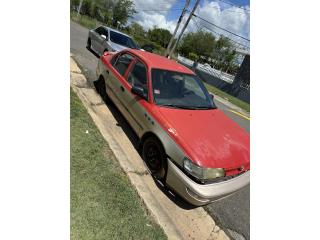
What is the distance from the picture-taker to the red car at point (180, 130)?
316 centimetres

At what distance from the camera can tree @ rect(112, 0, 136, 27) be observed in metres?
52.8

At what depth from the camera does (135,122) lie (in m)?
4.29

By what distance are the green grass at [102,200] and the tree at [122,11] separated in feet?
174

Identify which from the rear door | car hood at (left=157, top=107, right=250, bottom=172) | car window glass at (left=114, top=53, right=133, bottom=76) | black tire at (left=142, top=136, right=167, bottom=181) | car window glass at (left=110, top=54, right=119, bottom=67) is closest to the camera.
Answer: car hood at (left=157, top=107, right=250, bottom=172)

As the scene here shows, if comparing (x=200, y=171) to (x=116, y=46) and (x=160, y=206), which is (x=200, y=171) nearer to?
(x=160, y=206)

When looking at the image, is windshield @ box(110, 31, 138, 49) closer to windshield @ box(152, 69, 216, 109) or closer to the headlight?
windshield @ box(152, 69, 216, 109)

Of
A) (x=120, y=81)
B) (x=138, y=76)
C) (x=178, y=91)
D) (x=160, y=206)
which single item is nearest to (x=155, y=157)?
(x=160, y=206)

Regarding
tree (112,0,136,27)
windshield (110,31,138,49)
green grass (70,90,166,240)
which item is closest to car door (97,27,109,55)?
windshield (110,31,138,49)

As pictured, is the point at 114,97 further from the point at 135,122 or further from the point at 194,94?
the point at 194,94

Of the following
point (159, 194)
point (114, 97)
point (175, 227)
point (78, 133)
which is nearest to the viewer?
point (175, 227)

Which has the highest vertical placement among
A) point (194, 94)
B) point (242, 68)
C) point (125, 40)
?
point (194, 94)

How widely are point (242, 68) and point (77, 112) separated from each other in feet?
67.3

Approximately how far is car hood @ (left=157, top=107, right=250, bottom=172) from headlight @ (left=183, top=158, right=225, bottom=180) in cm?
5
